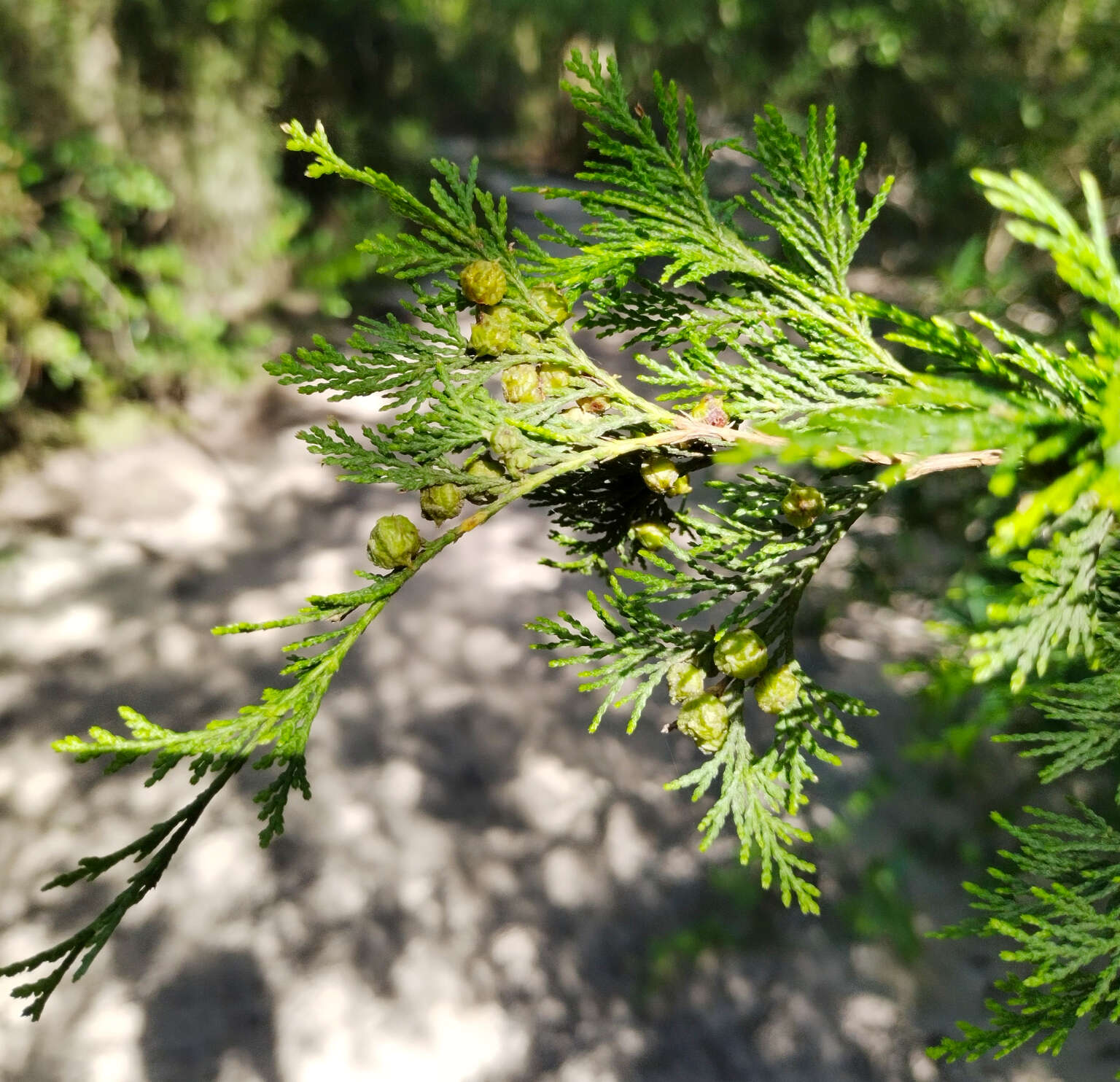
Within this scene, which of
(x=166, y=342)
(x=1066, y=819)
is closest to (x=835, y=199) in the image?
(x=1066, y=819)

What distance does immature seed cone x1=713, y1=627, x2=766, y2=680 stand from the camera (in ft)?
3.39

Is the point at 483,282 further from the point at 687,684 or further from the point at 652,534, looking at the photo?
the point at 687,684

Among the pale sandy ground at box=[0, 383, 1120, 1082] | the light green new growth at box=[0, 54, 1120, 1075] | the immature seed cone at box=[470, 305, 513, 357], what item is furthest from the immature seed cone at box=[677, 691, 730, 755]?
the pale sandy ground at box=[0, 383, 1120, 1082]

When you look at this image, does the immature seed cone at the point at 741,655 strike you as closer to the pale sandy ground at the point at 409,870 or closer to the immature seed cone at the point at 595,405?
the immature seed cone at the point at 595,405

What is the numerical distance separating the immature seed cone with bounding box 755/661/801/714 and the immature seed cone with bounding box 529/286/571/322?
611mm

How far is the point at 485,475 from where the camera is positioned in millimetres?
985

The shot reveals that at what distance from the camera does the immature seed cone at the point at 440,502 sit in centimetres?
94

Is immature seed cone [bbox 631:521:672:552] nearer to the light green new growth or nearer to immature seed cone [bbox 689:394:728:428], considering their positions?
the light green new growth

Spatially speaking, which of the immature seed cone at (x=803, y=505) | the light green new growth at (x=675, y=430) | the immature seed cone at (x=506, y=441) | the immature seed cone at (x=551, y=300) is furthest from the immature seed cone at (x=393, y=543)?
the immature seed cone at (x=803, y=505)

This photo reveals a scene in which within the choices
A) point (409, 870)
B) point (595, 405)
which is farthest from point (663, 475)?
point (409, 870)

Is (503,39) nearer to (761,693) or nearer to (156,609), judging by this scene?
(156,609)

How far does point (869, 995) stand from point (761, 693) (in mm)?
2610

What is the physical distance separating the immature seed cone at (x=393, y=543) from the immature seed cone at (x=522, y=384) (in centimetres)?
25

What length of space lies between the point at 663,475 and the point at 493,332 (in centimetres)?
31
